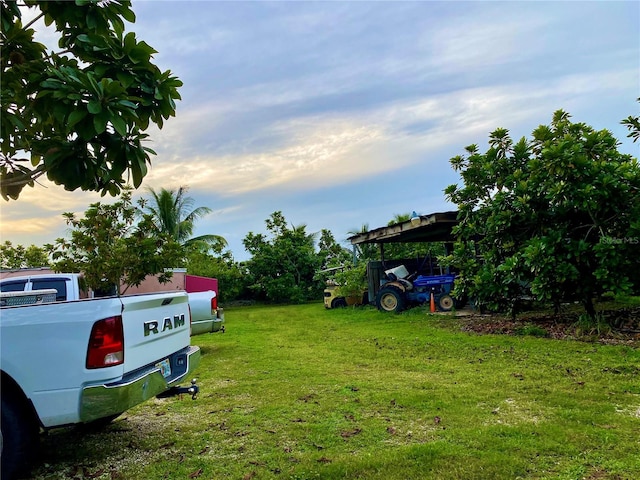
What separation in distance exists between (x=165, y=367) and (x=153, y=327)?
1.42ft

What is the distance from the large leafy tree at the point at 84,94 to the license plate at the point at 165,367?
1516mm

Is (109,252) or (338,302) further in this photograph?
(338,302)

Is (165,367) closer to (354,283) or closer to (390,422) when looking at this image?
(390,422)

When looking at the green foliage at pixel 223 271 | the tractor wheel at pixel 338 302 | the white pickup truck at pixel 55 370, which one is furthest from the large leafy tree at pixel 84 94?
the green foliage at pixel 223 271

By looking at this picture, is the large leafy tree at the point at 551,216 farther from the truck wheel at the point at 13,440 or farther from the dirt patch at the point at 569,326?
the truck wheel at the point at 13,440

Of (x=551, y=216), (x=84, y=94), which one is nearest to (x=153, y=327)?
(x=84, y=94)

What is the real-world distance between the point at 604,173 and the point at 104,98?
7.70 metres

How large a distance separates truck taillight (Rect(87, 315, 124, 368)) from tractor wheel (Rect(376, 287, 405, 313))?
36.2 ft

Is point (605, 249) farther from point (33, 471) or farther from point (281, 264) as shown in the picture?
point (281, 264)

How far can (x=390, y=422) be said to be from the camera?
4.09m

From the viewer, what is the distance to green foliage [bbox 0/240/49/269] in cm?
1981

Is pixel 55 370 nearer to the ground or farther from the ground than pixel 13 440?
farther from the ground

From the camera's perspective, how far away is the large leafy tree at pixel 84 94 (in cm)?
233

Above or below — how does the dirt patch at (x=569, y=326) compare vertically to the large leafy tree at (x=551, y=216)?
below
